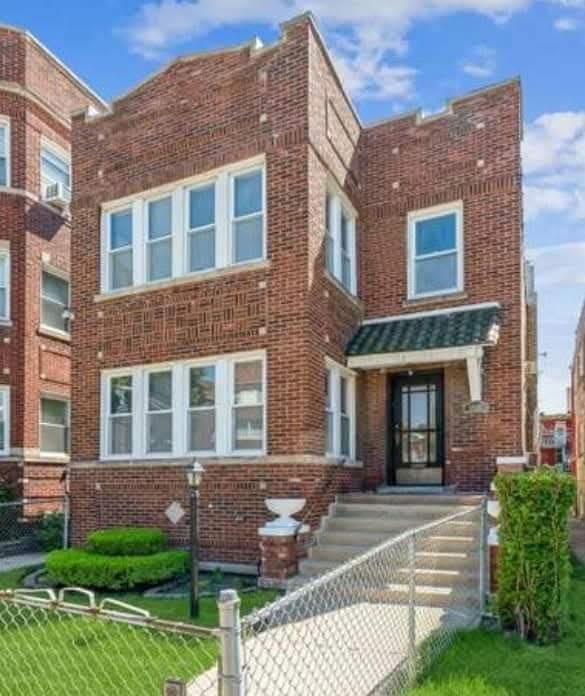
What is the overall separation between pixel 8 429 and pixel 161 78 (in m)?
8.35

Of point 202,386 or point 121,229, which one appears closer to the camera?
point 202,386

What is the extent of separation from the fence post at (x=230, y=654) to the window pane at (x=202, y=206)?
942cm

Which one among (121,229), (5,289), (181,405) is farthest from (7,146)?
(181,405)

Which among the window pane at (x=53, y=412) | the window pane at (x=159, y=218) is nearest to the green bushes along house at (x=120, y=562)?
the window pane at (x=159, y=218)

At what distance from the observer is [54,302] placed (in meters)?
17.2

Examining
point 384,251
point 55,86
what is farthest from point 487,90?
point 55,86

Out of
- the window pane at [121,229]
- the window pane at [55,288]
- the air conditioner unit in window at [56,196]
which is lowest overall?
the window pane at [55,288]

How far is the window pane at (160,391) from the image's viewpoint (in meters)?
11.8

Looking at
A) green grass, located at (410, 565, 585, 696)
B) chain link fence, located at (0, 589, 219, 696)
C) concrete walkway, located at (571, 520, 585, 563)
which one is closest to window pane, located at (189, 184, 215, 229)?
chain link fence, located at (0, 589, 219, 696)

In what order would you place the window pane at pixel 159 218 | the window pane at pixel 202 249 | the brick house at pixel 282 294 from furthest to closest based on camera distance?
1. the window pane at pixel 159 218
2. the window pane at pixel 202 249
3. the brick house at pixel 282 294

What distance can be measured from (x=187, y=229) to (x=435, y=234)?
4421 millimetres

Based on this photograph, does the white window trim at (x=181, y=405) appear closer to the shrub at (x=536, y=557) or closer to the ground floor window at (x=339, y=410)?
the ground floor window at (x=339, y=410)

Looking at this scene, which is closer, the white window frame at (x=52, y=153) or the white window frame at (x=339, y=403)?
the white window frame at (x=339, y=403)

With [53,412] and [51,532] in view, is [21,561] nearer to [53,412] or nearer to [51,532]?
[51,532]
